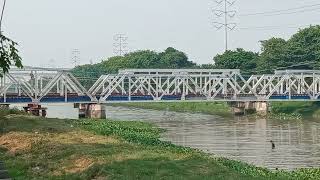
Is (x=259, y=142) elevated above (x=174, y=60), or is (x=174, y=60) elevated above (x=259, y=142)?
(x=174, y=60)

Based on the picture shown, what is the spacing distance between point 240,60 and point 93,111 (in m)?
40.4

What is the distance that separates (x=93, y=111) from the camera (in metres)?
59.3

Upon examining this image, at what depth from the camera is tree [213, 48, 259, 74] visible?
305 feet

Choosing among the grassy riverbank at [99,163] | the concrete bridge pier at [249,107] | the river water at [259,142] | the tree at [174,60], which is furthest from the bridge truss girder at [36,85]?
the tree at [174,60]

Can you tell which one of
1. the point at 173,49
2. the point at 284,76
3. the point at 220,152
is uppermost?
the point at 173,49

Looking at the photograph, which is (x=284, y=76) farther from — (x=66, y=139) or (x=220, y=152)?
(x=66, y=139)

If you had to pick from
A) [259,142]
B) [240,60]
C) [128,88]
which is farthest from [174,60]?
[259,142]

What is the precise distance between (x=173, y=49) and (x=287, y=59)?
43.8 m

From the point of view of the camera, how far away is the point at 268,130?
47344 mm

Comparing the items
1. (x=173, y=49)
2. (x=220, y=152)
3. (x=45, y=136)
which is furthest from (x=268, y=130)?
(x=173, y=49)

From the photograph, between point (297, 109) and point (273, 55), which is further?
point (273, 55)

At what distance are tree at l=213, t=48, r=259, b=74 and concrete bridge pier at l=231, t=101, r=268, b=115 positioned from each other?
60.4 feet

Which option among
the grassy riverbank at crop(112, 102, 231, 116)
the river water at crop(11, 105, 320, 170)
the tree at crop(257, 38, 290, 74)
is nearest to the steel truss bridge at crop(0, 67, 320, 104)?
the grassy riverbank at crop(112, 102, 231, 116)

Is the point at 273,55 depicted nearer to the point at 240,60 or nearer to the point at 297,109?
the point at 240,60
